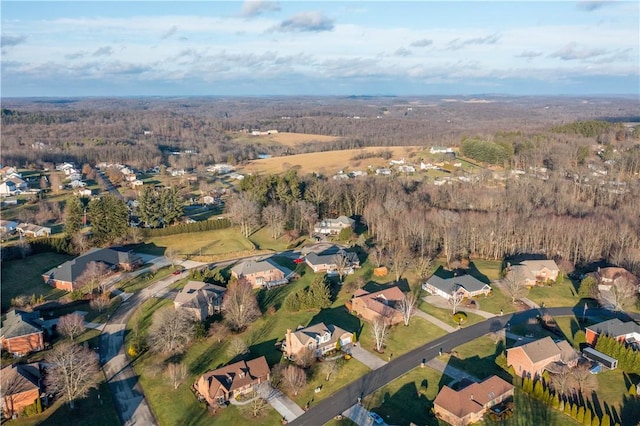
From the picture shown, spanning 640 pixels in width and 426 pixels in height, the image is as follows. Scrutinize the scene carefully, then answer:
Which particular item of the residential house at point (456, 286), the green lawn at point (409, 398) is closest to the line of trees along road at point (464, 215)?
the residential house at point (456, 286)

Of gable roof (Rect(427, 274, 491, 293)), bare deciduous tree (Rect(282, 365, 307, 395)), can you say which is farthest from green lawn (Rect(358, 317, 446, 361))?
bare deciduous tree (Rect(282, 365, 307, 395))

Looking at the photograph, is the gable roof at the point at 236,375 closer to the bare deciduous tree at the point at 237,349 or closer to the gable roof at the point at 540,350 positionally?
the bare deciduous tree at the point at 237,349

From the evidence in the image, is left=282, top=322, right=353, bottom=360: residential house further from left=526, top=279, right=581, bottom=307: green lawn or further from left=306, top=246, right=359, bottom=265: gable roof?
left=526, top=279, right=581, bottom=307: green lawn

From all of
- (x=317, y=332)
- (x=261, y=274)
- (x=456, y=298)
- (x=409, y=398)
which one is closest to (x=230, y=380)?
(x=317, y=332)

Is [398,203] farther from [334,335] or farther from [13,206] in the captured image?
[13,206]

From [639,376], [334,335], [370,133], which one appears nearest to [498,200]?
[639,376]

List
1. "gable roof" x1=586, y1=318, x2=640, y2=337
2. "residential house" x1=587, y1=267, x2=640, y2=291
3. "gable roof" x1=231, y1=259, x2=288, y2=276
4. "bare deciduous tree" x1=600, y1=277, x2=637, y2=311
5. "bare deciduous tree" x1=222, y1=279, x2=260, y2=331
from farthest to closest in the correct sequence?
1. "gable roof" x1=231, y1=259, x2=288, y2=276
2. "residential house" x1=587, y1=267, x2=640, y2=291
3. "bare deciduous tree" x1=600, y1=277, x2=637, y2=311
4. "bare deciduous tree" x1=222, y1=279, x2=260, y2=331
5. "gable roof" x1=586, y1=318, x2=640, y2=337
